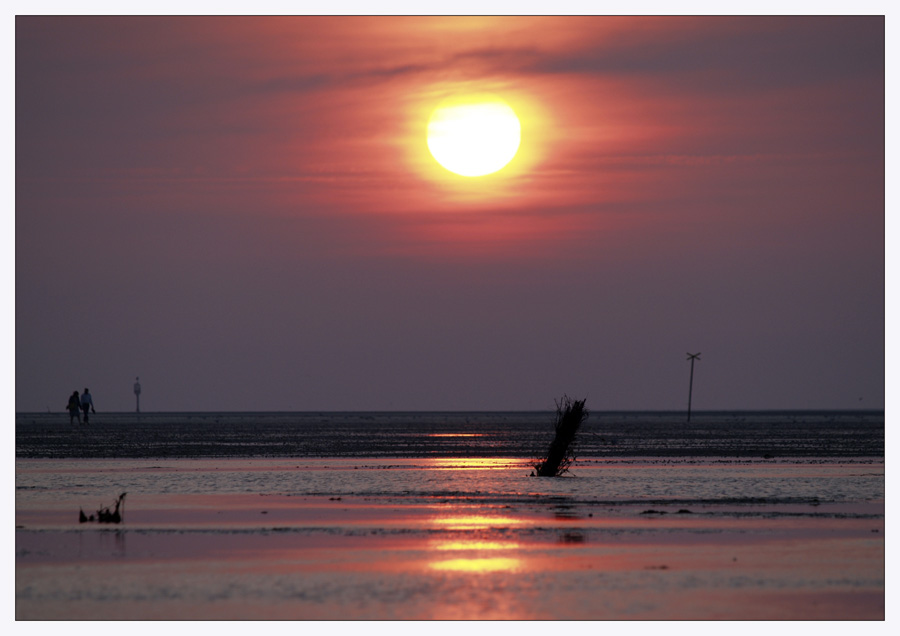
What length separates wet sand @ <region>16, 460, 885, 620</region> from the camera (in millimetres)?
13375

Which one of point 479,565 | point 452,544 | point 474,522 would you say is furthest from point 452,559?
point 474,522

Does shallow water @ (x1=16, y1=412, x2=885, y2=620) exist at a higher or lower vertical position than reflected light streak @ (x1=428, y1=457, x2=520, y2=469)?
lower

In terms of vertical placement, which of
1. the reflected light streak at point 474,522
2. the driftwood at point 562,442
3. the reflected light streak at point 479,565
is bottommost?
the reflected light streak at point 479,565

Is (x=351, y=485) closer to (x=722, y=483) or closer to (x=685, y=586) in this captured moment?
(x=722, y=483)

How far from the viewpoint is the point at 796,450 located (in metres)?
44.9

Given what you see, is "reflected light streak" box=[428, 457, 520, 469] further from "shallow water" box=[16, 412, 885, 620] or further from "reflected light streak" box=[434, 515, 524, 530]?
"reflected light streak" box=[434, 515, 524, 530]

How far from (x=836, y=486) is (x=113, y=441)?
34.3 meters

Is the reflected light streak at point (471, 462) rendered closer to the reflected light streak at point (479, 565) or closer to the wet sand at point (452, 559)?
the wet sand at point (452, 559)

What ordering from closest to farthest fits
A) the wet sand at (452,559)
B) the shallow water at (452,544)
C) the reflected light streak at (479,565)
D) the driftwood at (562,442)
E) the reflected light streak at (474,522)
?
the wet sand at (452,559)
the shallow water at (452,544)
the reflected light streak at (479,565)
the reflected light streak at (474,522)
the driftwood at (562,442)

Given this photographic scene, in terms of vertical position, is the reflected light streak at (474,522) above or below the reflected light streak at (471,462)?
below

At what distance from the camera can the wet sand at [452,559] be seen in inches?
527

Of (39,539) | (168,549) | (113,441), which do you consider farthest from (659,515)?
(113,441)

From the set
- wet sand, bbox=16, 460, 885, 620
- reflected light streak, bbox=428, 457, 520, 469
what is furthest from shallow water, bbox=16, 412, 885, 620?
reflected light streak, bbox=428, 457, 520, 469

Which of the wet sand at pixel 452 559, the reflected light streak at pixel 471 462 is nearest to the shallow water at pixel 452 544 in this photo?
the wet sand at pixel 452 559
